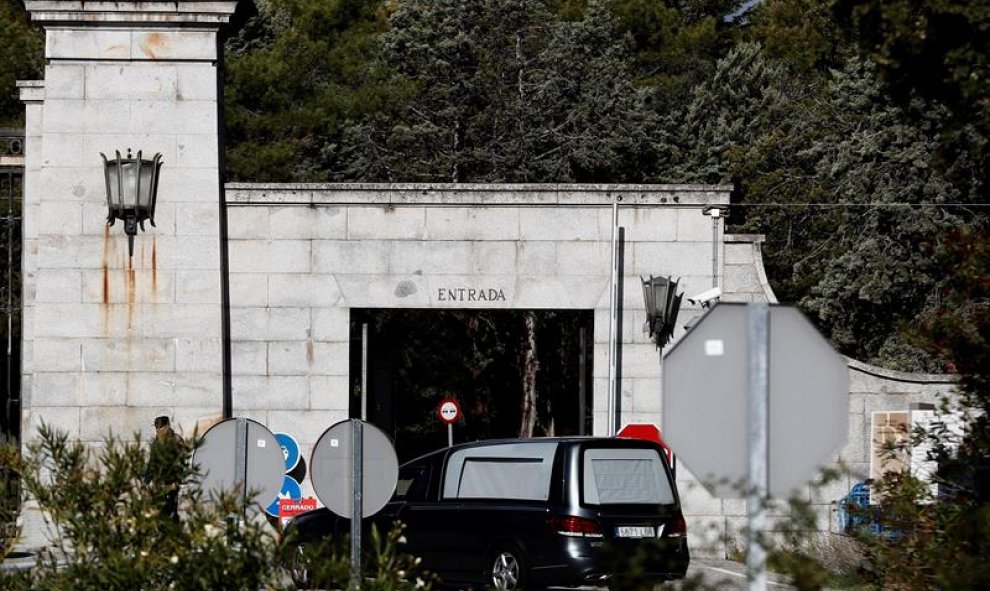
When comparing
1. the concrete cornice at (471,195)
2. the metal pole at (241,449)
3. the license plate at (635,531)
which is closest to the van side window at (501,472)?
the license plate at (635,531)

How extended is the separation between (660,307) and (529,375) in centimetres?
2285

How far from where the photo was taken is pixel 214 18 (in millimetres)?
20953

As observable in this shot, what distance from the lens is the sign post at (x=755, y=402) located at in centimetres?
723

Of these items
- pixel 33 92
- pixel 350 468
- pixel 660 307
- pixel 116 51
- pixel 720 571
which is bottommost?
pixel 720 571

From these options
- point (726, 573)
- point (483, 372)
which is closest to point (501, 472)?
point (726, 573)

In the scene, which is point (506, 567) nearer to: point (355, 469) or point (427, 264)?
point (355, 469)

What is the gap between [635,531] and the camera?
16359 millimetres

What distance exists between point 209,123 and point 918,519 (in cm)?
1170

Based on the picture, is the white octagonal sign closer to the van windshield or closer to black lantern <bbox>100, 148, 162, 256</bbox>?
the van windshield

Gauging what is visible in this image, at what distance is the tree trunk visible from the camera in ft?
142

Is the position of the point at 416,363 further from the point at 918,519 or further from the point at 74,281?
the point at 918,519

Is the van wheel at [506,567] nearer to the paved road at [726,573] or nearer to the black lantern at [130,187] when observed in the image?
the paved road at [726,573]

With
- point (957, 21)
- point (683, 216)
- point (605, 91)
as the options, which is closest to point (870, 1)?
point (957, 21)

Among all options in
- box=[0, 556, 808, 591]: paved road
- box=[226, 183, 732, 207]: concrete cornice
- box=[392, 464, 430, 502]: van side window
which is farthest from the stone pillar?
box=[392, 464, 430, 502]: van side window
